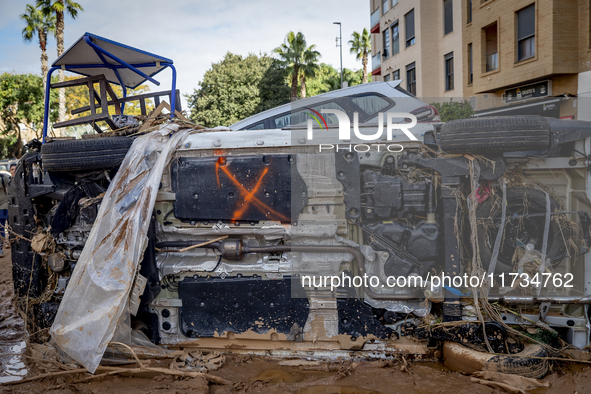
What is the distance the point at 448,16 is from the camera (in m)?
18.8

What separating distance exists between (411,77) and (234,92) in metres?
9.06

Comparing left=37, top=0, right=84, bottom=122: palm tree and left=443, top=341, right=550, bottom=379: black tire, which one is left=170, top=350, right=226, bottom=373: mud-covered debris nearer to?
left=443, top=341, right=550, bottom=379: black tire

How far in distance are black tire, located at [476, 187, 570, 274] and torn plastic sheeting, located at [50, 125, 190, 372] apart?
92.6 inches

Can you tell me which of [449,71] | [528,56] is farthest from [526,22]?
[449,71]

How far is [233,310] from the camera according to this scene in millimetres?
3162

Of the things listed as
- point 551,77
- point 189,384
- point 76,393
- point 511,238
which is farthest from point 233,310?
point 551,77

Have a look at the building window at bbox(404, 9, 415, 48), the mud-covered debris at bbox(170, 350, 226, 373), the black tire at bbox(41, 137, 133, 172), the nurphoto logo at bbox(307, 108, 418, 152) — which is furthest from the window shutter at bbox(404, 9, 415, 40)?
the mud-covered debris at bbox(170, 350, 226, 373)

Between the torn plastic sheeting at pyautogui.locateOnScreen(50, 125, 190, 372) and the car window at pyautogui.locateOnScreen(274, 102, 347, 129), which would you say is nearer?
the torn plastic sheeting at pyautogui.locateOnScreen(50, 125, 190, 372)

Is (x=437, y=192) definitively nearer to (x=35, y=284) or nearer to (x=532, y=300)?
(x=532, y=300)

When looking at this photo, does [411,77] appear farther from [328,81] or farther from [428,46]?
[328,81]

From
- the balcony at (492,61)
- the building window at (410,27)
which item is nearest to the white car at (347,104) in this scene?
the balcony at (492,61)

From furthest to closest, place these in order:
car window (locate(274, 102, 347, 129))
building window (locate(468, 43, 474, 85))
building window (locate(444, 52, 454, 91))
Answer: building window (locate(444, 52, 454, 91)) → building window (locate(468, 43, 474, 85)) → car window (locate(274, 102, 347, 129))

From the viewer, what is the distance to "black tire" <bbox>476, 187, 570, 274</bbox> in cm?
294

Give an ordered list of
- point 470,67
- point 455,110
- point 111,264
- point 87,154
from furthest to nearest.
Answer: point 470,67, point 455,110, point 87,154, point 111,264
